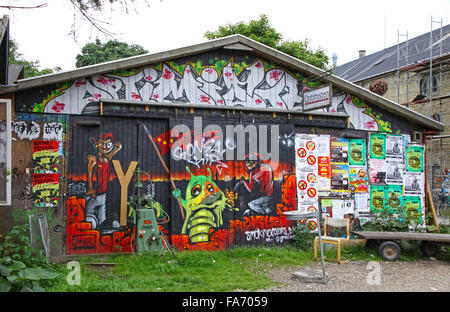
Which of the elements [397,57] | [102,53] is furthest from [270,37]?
[102,53]

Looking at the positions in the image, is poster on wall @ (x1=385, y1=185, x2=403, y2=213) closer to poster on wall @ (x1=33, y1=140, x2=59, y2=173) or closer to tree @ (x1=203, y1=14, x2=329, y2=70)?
poster on wall @ (x1=33, y1=140, x2=59, y2=173)

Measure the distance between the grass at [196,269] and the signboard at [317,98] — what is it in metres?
3.39

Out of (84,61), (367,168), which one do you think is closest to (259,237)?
(367,168)

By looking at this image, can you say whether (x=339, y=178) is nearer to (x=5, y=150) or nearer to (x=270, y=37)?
(x=5, y=150)

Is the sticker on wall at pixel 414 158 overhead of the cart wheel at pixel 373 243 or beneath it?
overhead

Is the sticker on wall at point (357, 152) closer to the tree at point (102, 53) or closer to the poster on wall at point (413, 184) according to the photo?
the poster on wall at point (413, 184)

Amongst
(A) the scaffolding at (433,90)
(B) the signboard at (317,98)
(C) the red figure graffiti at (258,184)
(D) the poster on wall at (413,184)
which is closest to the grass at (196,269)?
(C) the red figure graffiti at (258,184)

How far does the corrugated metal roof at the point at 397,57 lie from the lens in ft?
78.8

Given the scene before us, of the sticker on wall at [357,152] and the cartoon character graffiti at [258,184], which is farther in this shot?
the sticker on wall at [357,152]

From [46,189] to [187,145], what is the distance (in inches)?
120

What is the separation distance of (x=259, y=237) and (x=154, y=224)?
275 cm

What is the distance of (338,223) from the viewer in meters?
9.23

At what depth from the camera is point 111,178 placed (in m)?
8.48
